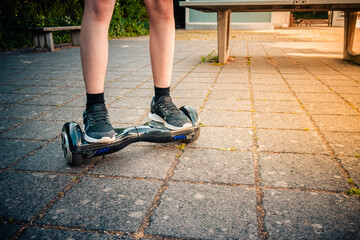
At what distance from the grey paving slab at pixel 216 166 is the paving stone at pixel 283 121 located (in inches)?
23.7

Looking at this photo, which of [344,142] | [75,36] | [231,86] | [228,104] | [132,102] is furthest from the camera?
[75,36]

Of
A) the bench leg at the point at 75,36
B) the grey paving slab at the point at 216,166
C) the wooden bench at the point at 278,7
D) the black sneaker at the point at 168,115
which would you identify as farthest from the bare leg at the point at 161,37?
the bench leg at the point at 75,36

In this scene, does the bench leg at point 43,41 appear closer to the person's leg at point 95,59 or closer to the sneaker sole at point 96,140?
the person's leg at point 95,59

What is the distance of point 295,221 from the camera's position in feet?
3.79

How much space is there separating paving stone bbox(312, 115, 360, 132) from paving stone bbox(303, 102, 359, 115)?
0.45 ft

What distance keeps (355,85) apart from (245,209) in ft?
9.83

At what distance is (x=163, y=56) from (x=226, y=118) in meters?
0.82

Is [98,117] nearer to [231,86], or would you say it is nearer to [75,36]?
[231,86]

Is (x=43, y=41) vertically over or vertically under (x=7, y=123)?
over

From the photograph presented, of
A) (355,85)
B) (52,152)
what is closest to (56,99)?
(52,152)

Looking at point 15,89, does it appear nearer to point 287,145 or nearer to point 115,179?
point 115,179

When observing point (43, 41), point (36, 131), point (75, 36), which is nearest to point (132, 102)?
point (36, 131)

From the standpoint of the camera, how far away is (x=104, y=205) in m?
1.27

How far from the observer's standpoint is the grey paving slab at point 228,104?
2.70 metres
